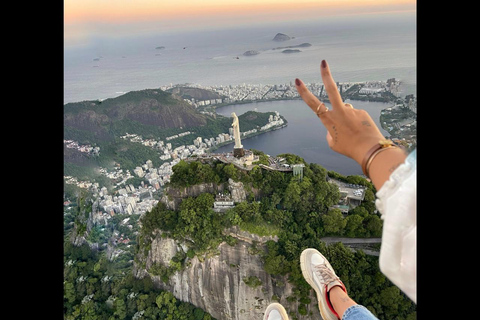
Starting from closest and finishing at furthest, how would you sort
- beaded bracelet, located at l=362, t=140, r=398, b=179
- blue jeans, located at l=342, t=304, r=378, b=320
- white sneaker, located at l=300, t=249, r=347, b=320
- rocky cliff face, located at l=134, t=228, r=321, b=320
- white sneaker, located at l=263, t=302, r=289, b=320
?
beaded bracelet, located at l=362, t=140, r=398, b=179
blue jeans, located at l=342, t=304, r=378, b=320
white sneaker, located at l=300, t=249, r=347, b=320
white sneaker, located at l=263, t=302, r=289, b=320
rocky cliff face, located at l=134, t=228, r=321, b=320

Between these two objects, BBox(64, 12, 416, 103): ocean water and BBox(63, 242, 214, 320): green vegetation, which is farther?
BBox(64, 12, 416, 103): ocean water

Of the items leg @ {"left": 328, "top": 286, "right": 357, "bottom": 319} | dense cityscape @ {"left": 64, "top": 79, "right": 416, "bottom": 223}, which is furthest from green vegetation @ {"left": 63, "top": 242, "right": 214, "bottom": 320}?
leg @ {"left": 328, "top": 286, "right": 357, "bottom": 319}

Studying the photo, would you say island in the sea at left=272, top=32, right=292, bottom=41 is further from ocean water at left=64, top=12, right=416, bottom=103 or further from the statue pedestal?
the statue pedestal

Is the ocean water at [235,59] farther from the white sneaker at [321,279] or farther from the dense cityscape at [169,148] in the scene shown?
the white sneaker at [321,279]

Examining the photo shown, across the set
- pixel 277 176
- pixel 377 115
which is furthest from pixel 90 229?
pixel 377 115

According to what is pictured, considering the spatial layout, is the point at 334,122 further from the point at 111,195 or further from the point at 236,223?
the point at 111,195

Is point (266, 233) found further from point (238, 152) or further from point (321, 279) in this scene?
point (321, 279)
